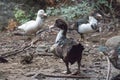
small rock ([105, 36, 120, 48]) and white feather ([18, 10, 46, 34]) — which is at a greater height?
white feather ([18, 10, 46, 34])

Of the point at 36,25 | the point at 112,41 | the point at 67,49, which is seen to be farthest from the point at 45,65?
the point at 36,25

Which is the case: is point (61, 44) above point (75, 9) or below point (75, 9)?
below

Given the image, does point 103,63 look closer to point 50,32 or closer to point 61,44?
point 61,44

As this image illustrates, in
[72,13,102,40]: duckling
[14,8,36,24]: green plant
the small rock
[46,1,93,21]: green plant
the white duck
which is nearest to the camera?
the small rock

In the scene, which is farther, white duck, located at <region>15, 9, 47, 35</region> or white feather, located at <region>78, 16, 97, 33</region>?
white duck, located at <region>15, 9, 47, 35</region>

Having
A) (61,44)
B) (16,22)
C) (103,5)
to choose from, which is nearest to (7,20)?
(16,22)

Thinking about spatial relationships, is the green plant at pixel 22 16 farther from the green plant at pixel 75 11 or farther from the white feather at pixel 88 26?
the white feather at pixel 88 26

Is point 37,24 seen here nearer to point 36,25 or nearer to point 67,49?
point 36,25

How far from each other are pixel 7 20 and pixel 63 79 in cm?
605

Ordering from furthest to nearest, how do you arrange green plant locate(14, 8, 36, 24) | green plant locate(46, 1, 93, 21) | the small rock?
green plant locate(14, 8, 36, 24)
green plant locate(46, 1, 93, 21)
the small rock

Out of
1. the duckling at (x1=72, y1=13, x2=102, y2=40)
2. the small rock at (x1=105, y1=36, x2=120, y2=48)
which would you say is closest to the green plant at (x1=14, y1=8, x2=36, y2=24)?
the duckling at (x1=72, y1=13, x2=102, y2=40)

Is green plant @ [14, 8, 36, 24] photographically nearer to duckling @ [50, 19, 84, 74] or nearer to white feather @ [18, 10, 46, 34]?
white feather @ [18, 10, 46, 34]

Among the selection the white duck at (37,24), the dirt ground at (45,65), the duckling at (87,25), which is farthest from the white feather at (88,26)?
the white duck at (37,24)

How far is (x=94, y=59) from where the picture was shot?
971 centimetres
